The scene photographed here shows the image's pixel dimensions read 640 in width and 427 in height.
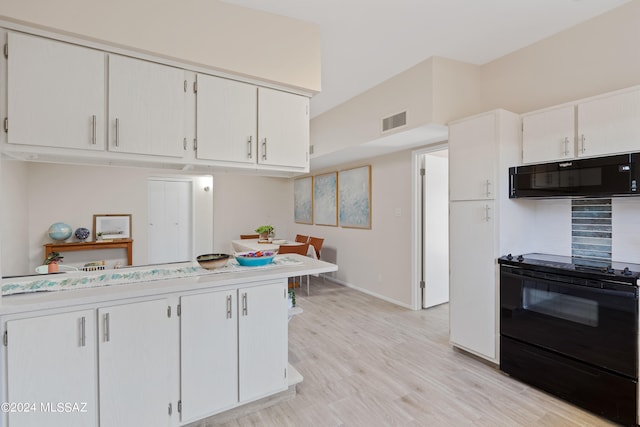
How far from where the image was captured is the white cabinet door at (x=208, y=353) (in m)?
1.73

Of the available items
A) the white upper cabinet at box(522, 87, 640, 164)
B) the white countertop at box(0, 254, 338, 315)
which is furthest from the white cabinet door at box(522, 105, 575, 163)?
the white countertop at box(0, 254, 338, 315)

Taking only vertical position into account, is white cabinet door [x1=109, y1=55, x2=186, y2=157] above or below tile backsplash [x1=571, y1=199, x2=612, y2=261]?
above

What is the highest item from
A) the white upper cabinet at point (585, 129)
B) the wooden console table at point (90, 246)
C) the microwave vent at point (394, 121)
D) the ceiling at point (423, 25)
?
the ceiling at point (423, 25)

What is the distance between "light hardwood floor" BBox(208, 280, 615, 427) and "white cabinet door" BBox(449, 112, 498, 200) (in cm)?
152

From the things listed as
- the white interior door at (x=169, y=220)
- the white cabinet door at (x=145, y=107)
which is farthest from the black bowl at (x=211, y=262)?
the white interior door at (x=169, y=220)

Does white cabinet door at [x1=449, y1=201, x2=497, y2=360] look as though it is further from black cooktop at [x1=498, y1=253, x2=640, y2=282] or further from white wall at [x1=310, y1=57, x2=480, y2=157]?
white wall at [x1=310, y1=57, x2=480, y2=157]

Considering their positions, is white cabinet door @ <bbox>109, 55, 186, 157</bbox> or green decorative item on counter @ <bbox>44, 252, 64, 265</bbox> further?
green decorative item on counter @ <bbox>44, 252, 64, 265</bbox>

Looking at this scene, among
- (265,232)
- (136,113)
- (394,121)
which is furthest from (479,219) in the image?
(265,232)

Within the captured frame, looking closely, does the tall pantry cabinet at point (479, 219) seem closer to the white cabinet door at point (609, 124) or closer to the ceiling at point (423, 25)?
the white cabinet door at point (609, 124)

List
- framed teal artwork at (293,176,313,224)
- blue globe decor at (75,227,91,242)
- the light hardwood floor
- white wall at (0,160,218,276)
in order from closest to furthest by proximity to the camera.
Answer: the light hardwood floor
white wall at (0,160,218,276)
blue globe decor at (75,227,91,242)
framed teal artwork at (293,176,313,224)

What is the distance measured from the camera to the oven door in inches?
73.4

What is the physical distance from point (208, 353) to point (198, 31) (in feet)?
6.86

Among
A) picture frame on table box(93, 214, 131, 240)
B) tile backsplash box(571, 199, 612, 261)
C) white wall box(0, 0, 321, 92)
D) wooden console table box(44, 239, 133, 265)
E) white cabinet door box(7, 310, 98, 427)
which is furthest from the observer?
picture frame on table box(93, 214, 131, 240)

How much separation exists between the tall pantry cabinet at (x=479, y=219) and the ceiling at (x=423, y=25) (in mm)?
734
